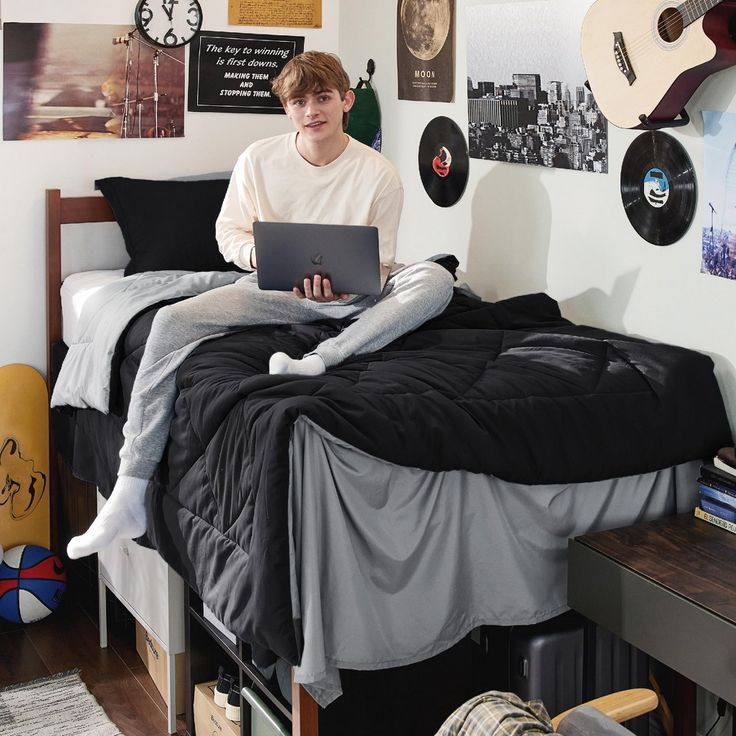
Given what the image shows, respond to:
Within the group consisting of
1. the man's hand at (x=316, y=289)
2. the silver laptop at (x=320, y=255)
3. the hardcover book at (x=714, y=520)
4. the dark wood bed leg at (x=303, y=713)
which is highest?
the silver laptop at (x=320, y=255)

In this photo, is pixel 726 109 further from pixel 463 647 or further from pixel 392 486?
pixel 463 647

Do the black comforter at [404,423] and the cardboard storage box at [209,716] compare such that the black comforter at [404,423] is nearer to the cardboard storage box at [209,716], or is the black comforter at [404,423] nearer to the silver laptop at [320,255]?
the silver laptop at [320,255]

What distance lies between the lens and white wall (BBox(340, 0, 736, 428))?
8.17 ft

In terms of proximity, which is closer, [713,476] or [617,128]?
[713,476]

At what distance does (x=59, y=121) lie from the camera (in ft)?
11.4

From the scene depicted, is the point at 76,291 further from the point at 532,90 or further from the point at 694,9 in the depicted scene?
the point at 694,9

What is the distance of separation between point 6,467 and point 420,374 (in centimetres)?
166

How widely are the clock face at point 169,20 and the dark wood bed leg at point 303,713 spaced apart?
87.1 inches

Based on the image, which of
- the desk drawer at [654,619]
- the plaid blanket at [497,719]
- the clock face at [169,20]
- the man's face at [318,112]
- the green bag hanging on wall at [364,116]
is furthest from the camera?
the green bag hanging on wall at [364,116]

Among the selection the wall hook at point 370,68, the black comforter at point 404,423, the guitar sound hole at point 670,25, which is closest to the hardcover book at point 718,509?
the black comforter at point 404,423

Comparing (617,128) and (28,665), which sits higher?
(617,128)

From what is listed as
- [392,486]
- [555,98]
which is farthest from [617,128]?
[392,486]

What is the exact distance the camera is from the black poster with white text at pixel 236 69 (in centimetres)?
370

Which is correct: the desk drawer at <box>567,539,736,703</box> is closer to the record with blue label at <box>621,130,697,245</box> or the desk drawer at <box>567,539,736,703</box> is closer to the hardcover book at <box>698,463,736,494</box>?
the hardcover book at <box>698,463,736,494</box>
